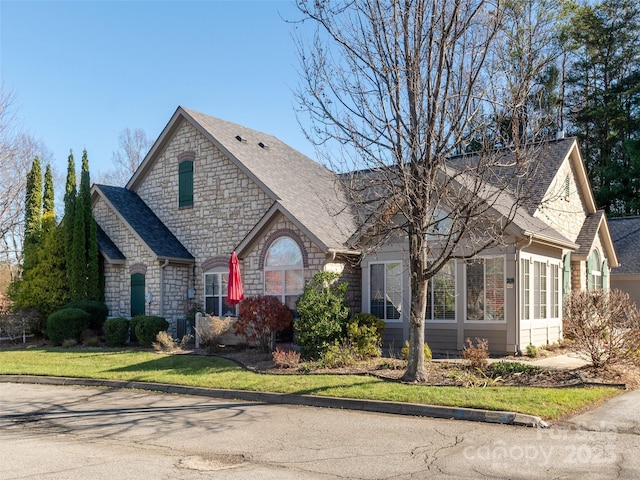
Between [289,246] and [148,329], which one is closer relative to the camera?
[289,246]

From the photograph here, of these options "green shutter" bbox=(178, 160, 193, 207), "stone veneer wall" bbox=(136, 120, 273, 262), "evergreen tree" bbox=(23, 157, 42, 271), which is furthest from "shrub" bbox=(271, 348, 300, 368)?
"evergreen tree" bbox=(23, 157, 42, 271)

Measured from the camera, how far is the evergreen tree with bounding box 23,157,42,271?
23781 mm

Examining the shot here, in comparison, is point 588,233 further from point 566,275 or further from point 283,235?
point 283,235

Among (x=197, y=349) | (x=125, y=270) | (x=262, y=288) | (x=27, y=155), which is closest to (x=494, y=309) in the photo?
(x=262, y=288)

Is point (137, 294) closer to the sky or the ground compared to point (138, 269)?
closer to the ground

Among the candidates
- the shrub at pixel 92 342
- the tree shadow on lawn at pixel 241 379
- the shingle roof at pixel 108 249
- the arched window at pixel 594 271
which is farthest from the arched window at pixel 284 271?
the arched window at pixel 594 271

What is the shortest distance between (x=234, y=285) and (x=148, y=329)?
3.41 m

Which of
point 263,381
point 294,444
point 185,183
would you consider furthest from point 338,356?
point 185,183

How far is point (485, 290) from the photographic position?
1697 centimetres

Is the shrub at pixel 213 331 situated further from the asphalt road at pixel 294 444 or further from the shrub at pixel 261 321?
the asphalt road at pixel 294 444

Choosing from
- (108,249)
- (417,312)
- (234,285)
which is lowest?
(417,312)

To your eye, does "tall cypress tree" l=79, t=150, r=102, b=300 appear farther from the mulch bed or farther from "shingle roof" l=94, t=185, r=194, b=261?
the mulch bed

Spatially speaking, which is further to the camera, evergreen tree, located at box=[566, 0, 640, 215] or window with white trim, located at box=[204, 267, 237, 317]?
evergreen tree, located at box=[566, 0, 640, 215]

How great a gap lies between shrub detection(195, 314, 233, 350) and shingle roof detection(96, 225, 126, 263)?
6012mm
